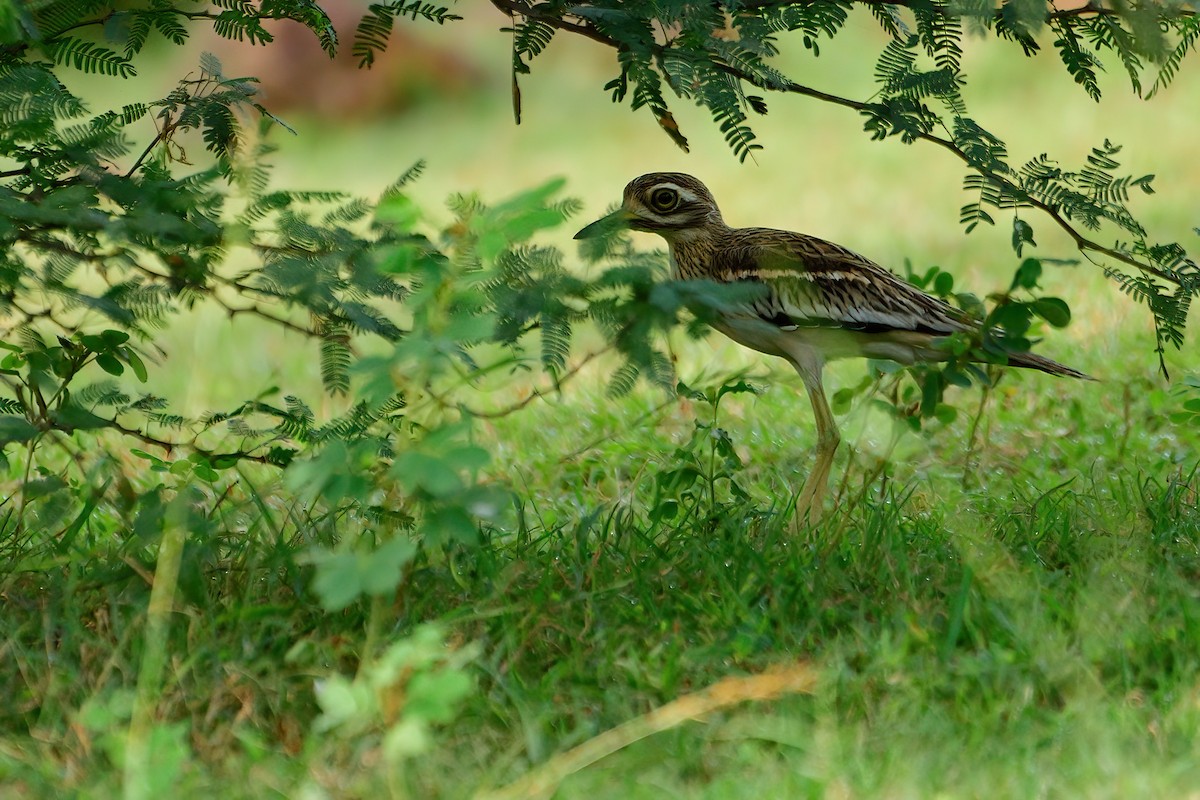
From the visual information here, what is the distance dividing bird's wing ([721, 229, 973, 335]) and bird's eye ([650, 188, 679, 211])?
1.01 ft

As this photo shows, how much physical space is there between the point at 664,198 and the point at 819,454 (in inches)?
42.2

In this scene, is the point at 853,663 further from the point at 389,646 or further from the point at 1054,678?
the point at 389,646

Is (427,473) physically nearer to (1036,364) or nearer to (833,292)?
(833,292)

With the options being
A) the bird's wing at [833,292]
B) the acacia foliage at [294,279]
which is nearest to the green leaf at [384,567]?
the acacia foliage at [294,279]

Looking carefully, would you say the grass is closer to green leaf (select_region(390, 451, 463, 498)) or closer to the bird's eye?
green leaf (select_region(390, 451, 463, 498))

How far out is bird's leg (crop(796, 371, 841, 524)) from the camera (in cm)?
441

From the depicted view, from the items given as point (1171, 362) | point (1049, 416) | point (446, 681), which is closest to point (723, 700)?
point (446, 681)

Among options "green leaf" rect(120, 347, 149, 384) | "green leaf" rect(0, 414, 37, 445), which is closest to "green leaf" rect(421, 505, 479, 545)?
"green leaf" rect(0, 414, 37, 445)

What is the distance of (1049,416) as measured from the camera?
19.0 feet

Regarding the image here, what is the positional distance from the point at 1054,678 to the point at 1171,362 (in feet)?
10.8

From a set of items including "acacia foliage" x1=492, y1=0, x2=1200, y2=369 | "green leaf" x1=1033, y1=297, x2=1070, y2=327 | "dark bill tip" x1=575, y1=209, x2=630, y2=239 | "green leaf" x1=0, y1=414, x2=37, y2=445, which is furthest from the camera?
"green leaf" x1=1033, y1=297, x2=1070, y2=327

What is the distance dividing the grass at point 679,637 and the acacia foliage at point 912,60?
2.99ft

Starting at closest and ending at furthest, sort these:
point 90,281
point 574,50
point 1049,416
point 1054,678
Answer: point 1054,678 < point 1049,416 < point 90,281 < point 574,50

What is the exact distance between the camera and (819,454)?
4.61 m
